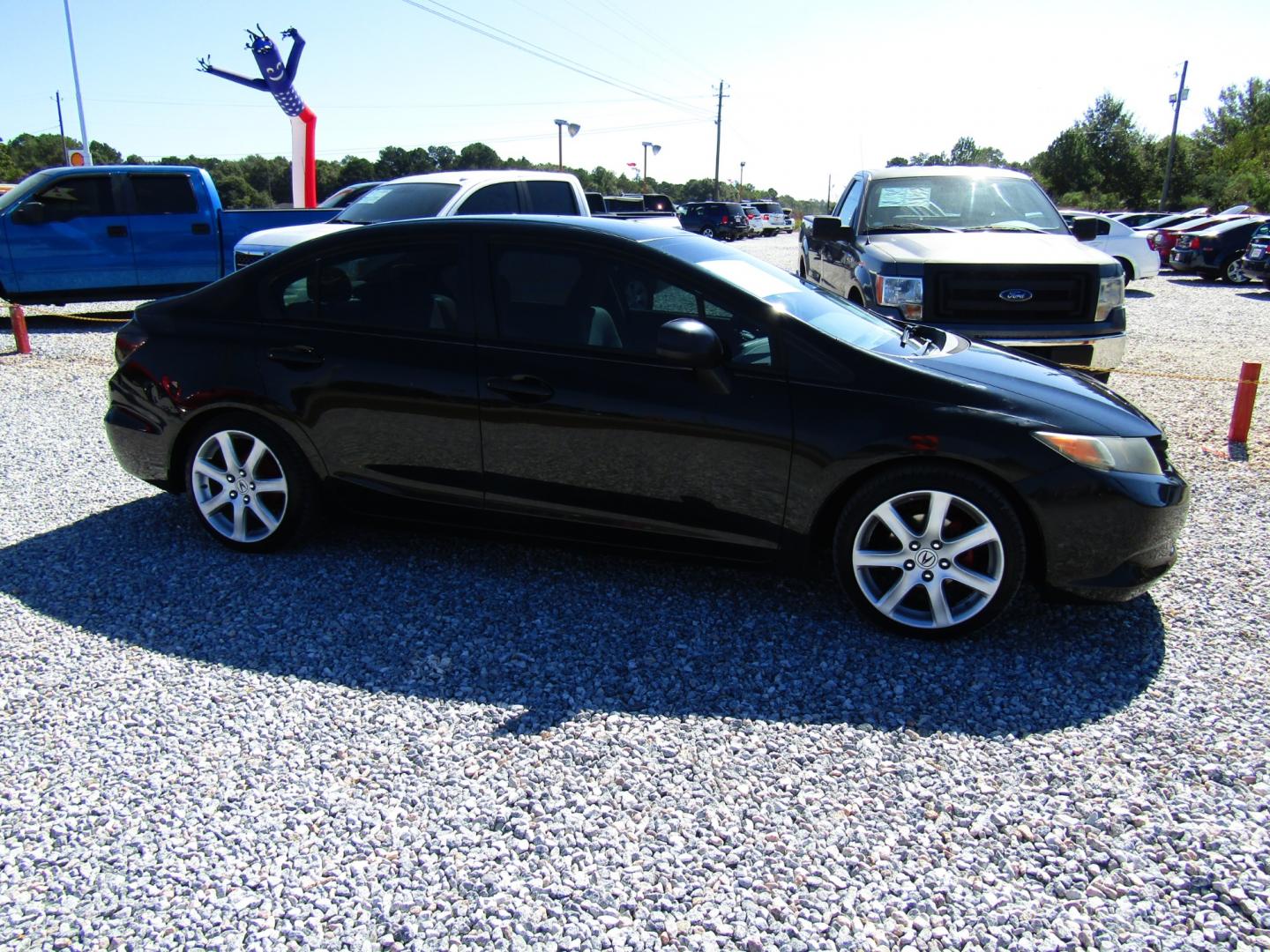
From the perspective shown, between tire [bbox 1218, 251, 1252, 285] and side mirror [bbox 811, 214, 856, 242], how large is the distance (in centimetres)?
1720

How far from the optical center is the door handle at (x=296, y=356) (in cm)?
434

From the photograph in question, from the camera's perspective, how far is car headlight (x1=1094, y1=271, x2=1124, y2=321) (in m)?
7.07

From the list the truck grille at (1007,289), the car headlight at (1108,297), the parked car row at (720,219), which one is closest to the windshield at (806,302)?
the truck grille at (1007,289)

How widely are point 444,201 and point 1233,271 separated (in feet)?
64.0

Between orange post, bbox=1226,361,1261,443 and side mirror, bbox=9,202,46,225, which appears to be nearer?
orange post, bbox=1226,361,1261,443

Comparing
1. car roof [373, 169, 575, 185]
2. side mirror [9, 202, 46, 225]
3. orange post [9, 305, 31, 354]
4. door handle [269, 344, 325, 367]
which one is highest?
car roof [373, 169, 575, 185]

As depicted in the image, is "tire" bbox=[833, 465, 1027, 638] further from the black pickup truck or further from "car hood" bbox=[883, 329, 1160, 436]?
the black pickup truck

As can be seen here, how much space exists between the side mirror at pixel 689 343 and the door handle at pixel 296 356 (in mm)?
1660

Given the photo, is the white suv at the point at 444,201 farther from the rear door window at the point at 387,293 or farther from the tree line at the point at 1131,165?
the tree line at the point at 1131,165

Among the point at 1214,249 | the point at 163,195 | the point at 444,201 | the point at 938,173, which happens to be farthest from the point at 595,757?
the point at 1214,249

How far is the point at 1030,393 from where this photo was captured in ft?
12.4

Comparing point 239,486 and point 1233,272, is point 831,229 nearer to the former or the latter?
point 239,486

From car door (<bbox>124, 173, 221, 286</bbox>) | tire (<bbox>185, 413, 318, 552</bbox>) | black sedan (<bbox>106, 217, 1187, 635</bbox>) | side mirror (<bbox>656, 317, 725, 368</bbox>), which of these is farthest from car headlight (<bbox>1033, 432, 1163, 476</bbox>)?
car door (<bbox>124, 173, 221, 286</bbox>)

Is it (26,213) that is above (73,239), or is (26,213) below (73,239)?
above
